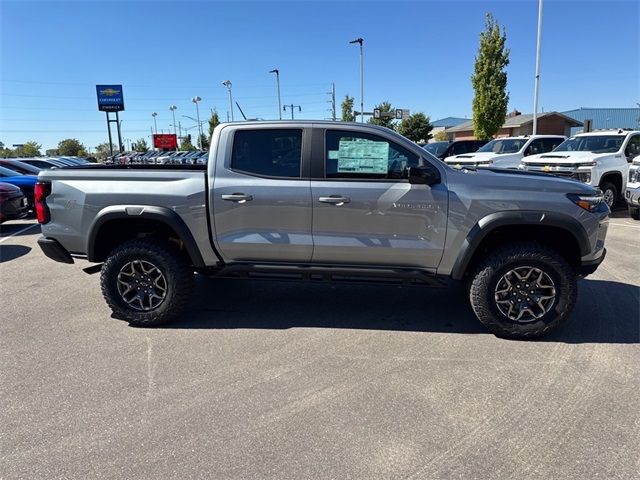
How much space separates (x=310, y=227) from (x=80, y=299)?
3027 mm

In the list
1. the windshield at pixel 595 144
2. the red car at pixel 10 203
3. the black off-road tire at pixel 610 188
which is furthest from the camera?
the windshield at pixel 595 144

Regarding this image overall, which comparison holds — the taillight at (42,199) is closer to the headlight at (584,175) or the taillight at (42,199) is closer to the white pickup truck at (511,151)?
the headlight at (584,175)

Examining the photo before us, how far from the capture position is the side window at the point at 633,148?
36.3 feet

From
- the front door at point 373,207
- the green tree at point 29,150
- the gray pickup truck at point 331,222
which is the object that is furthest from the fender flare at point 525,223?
the green tree at point 29,150

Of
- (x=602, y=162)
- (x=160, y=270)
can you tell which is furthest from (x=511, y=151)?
(x=160, y=270)

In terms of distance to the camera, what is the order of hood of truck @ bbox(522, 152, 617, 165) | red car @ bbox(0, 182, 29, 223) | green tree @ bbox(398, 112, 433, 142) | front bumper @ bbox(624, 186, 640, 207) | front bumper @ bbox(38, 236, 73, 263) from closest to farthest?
1. front bumper @ bbox(38, 236, 73, 263)
2. red car @ bbox(0, 182, 29, 223)
3. front bumper @ bbox(624, 186, 640, 207)
4. hood of truck @ bbox(522, 152, 617, 165)
5. green tree @ bbox(398, 112, 433, 142)

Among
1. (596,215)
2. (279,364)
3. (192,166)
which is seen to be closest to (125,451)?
(279,364)

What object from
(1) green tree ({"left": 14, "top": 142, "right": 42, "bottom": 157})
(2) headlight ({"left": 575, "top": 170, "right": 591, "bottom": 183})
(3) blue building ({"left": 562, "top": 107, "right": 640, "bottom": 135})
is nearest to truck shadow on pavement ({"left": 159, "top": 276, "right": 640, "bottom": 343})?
(2) headlight ({"left": 575, "top": 170, "right": 591, "bottom": 183})

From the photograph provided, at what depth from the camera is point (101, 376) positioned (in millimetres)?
3432

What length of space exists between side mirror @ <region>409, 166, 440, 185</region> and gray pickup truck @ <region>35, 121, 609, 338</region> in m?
0.01

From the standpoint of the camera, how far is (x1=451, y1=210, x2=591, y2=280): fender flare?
12.5 feet

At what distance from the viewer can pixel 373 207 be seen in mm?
3959

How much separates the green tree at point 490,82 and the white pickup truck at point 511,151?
10.3m

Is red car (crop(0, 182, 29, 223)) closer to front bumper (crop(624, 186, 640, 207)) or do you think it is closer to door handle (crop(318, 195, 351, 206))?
door handle (crop(318, 195, 351, 206))
